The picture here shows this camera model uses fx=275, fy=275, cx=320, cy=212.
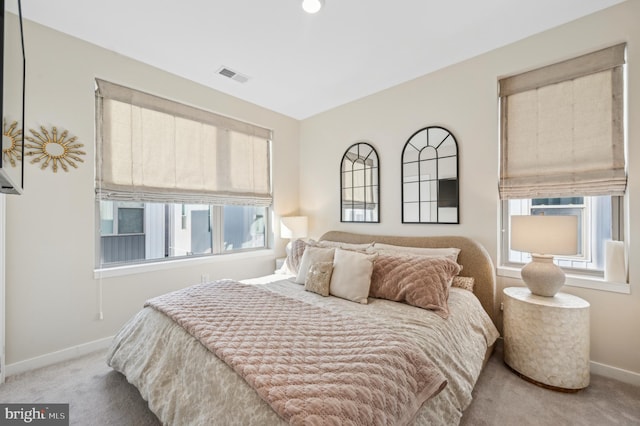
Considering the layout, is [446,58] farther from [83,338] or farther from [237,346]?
[83,338]

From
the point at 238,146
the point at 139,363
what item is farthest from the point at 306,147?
the point at 139,363

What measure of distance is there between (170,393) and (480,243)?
8.48ft

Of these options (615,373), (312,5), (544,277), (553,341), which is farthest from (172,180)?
(615,373)

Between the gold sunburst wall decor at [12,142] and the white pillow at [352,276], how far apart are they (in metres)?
2.57

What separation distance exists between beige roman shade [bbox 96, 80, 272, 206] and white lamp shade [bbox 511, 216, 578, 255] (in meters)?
2.86

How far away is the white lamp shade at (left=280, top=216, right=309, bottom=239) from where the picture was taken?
3.70 metres

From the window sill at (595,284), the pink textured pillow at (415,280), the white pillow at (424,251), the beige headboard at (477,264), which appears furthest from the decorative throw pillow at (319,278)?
the window sill at (595,284)

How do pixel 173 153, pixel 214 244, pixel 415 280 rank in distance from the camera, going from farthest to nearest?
pixel 214 244, pixel 173 153, pixel 415 280

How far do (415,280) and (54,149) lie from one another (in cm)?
306

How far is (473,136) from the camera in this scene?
257 cm

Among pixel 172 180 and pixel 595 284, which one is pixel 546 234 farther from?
pixel 172 180

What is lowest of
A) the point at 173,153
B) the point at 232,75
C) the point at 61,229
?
the point at 61,229

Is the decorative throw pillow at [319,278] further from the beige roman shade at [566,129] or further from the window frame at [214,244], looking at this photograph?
the beige roman shade at [566,129]

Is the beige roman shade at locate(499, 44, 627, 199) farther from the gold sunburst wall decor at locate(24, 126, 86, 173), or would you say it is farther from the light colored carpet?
the gold sunburst wall decor at locate(24, 126, 86, 173)
